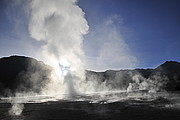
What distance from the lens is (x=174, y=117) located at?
20.3 m

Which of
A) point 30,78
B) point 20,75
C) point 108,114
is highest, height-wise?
point 20,75

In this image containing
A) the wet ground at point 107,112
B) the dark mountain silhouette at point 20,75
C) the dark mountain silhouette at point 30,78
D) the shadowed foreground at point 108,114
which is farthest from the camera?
A: the dark mountain silhouette at point 20,75

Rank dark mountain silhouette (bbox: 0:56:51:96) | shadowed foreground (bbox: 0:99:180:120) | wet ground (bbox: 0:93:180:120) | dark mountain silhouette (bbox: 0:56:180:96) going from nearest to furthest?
shadowed foreground (bbox: 0:99:180:120)
wet ground (bbox: 0:93:180:120)
dark mountain silhouette (bbox: 0:56:180:96)
dark mountain silhouette (bbox: 0:56:51:96)

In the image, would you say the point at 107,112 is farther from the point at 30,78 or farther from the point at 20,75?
the point at 20,75

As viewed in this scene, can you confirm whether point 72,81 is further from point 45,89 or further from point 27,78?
point 27,78

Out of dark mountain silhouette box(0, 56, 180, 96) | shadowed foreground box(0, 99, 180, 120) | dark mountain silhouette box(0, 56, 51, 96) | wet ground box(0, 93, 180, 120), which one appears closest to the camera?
shadowed foreground box(0, 99, 180, 120)

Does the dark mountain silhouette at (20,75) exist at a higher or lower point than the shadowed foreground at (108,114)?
higher

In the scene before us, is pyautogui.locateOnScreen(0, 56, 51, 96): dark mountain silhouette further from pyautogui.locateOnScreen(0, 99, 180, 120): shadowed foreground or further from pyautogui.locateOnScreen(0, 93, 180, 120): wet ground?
pyautogui.locateOnScreen(0, 99, 180, 120): shadowed foreground

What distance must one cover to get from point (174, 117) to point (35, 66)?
592 ft

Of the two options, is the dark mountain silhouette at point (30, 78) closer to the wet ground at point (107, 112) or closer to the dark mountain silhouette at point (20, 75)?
the dark mountain silhouette at point (20, 75)

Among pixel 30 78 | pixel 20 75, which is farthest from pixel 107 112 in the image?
pixel 20 75

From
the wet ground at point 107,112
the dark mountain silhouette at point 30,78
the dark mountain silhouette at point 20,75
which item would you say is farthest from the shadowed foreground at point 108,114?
the dark mountain silhouette at point 20,75

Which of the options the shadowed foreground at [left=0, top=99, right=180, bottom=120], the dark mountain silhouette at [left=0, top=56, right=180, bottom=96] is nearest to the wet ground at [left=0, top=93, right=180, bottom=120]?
the shadowed foreground at [left=0, top=99, right=180, bottom=120]

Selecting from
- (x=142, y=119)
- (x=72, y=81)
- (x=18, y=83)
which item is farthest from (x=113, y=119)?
(x=18, y=83)
